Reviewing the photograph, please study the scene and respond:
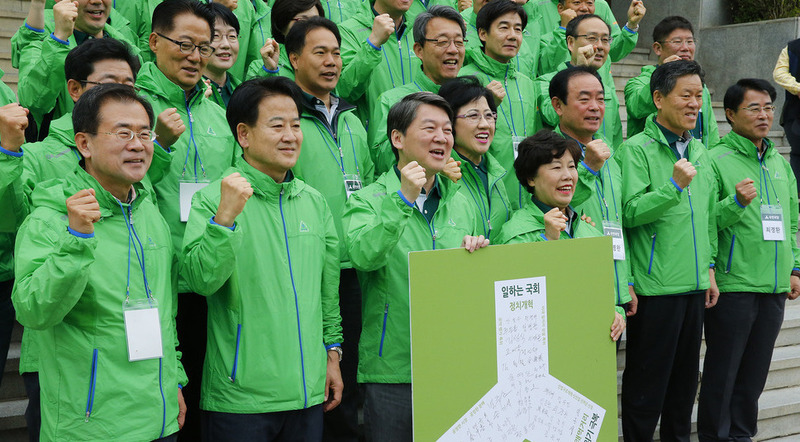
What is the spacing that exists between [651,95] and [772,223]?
42.7 inches

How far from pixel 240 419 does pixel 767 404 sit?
13.7ft

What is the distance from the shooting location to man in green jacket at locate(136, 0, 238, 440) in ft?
12.0

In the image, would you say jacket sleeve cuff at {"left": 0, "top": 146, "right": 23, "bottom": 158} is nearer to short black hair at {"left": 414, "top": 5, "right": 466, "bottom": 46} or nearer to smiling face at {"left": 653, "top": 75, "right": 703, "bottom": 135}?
short black hair at {"left": 414, "top": 5, "right": 466, "bottom": 46}

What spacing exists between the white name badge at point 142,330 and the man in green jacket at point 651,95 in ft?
12.1

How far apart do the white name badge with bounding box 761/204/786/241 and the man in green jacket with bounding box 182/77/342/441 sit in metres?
3.15

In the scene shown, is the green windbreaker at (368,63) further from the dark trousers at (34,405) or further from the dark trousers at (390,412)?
the dark trousers at (34,405)

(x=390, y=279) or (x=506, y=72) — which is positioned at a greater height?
(x=506, y=72)

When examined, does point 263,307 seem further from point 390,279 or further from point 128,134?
point 128,134

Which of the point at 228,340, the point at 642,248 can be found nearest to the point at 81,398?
the point at 228,340

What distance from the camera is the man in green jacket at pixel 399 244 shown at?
3373mm

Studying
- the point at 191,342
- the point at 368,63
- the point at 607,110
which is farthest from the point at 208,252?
the point at 607,110

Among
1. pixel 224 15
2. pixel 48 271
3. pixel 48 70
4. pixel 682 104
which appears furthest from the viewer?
pixel 682 104

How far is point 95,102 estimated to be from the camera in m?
2.86

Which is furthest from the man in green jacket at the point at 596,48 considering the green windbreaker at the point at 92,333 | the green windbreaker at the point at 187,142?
the green windbreaker at the point at 92,333
